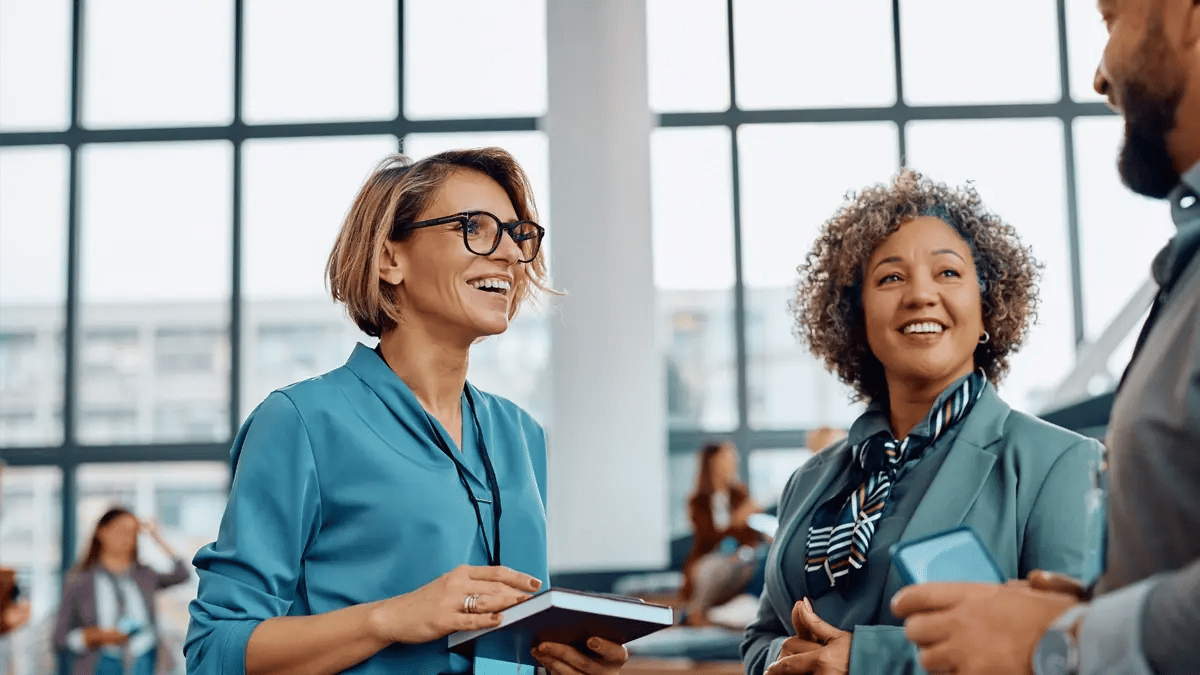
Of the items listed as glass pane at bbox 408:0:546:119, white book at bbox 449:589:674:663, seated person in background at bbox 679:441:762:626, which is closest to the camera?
white book at bbox 449:589:674:663

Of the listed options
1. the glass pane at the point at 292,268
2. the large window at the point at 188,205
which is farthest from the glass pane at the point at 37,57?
the glass pane at the point at 292,268

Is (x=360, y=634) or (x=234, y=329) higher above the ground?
(x=234, y=329)

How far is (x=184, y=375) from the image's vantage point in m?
8.43

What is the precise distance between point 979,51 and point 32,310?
676 centimetres

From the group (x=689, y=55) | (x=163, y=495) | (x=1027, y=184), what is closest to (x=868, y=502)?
(x=1027, y=184)

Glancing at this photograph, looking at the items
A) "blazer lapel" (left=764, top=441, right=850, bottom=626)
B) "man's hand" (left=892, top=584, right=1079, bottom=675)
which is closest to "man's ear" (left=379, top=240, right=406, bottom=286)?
"blazer lapel" (left=764, top=441, right=850, bottom=626)

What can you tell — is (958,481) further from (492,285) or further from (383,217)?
(383,217)

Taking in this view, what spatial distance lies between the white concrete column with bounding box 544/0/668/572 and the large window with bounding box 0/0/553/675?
1.42 ft

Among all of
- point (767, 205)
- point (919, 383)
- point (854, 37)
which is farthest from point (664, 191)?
point (919, 383)

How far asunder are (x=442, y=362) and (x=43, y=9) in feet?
26.4

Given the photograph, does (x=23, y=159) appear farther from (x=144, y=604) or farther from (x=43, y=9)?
(x=144, y=604)

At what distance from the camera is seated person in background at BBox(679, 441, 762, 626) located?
5.02 m

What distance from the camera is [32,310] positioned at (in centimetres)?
846

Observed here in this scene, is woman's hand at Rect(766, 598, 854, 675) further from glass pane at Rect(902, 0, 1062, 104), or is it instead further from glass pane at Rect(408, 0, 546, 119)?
glass pane at Rect(902, 0, 1062, 104)
